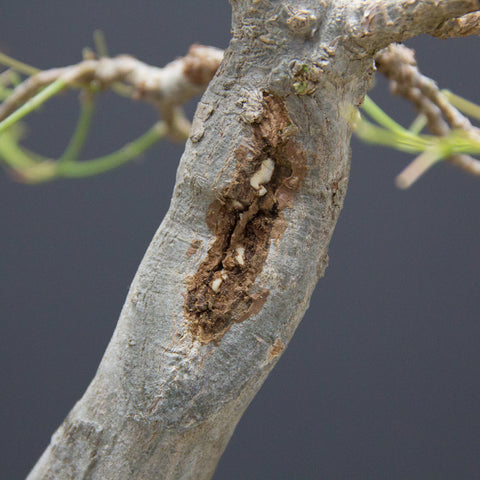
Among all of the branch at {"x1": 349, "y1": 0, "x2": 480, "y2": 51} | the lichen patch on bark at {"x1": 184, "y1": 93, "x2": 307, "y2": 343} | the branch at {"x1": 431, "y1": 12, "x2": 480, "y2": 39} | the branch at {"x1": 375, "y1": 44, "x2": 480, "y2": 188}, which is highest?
the branch at {"x1": 375, "y1": 44, "x2": 480, "y2": 188}

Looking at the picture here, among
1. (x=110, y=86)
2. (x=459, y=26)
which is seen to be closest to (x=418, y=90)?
(x=459, y=26)

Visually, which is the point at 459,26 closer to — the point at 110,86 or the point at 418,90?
the point at 418,90

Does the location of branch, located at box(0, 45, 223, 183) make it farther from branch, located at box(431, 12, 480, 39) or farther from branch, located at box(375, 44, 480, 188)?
branch, located at box(431, 12, 480, 39)

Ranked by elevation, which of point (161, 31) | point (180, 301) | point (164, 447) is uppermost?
point (161, 31)

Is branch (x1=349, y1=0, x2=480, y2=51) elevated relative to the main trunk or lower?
elevated

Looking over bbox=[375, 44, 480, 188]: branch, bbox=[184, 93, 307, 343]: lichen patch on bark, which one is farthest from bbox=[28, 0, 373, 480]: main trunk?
bbox=[375, 44, 480, 188]: branch

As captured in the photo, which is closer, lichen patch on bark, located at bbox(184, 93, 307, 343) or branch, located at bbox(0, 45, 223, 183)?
lichen patch on bark, located at bbox(184, 93, 307, 343)

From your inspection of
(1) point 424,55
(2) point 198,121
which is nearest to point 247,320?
(2) point 198,121

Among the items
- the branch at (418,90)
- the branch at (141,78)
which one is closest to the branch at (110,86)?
the branch at (141,78)

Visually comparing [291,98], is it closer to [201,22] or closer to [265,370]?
[265,370]
